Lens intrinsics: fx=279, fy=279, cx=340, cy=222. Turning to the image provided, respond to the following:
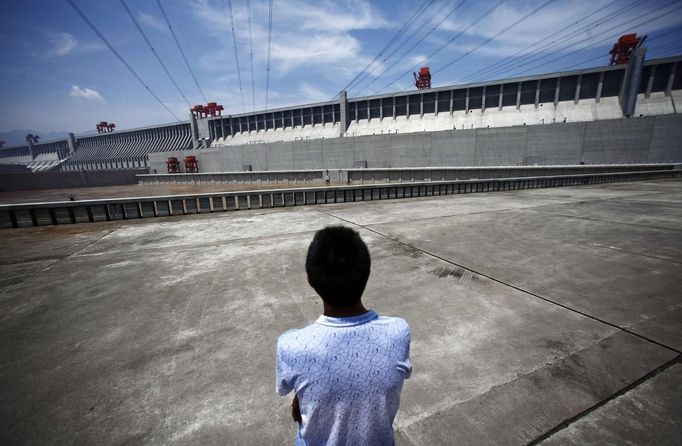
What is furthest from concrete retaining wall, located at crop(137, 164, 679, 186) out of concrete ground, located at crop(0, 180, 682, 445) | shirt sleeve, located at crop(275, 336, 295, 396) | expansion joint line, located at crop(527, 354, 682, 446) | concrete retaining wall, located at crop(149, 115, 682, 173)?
shirt sleeve, located at crop(275, 336, 295, 396)

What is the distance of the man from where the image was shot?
1072 mm

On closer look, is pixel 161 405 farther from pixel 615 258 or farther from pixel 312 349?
pixel 615 258

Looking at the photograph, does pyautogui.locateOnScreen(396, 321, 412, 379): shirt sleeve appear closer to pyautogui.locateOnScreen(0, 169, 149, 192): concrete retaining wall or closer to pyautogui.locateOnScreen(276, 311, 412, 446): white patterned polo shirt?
pyautogui.locateOnScreen(276, 311, 412, 446): white patterned polo shirt

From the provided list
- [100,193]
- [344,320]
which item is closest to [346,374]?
[344,320]

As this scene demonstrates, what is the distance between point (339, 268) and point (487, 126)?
44.9 meters

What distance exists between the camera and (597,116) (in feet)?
111

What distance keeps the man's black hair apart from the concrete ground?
5.60 ft

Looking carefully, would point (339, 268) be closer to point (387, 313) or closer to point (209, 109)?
point (387, 313)

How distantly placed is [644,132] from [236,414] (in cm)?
3916

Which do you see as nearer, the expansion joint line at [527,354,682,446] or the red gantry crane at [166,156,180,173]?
the expansion joint line at [527,354,682,446]

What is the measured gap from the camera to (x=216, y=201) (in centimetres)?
1268

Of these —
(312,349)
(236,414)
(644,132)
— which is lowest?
(236,414)

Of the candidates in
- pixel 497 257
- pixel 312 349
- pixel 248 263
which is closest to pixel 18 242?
pixel 248 263

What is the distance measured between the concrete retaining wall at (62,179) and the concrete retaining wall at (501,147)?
18922 mm
